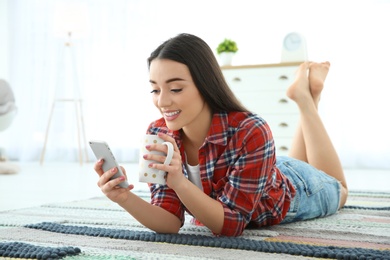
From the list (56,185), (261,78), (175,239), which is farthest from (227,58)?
(175,239)

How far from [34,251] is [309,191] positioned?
0.91 meters

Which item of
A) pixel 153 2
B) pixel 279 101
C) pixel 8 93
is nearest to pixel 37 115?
pixel 8 93

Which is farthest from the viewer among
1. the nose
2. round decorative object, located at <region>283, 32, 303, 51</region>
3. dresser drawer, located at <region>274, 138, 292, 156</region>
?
round decorative object, located at <region>283, 32, 303, 51</region>

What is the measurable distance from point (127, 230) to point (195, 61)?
0.50 m

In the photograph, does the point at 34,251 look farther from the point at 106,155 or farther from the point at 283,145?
the point at 283,145

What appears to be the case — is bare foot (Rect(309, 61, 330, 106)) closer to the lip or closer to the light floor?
the light floor

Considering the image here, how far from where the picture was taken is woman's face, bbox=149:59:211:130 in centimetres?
128

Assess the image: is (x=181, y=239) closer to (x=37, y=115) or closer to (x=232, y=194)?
(x=232, y=194)

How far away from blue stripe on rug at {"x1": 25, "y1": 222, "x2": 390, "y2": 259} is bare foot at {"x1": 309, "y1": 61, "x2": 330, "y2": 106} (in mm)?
1062

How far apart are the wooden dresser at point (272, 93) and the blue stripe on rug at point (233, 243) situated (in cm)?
293

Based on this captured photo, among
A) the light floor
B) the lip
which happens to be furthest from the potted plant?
A: the lip

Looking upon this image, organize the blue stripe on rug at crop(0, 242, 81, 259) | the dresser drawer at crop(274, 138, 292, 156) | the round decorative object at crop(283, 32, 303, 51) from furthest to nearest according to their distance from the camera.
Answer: the round decorative object at crop(283, 32, 303, 51)
the dresser drawer at crop(274, 138, 292, 156)
the blue stripe on rug at crop(0, 242, 81, 259)

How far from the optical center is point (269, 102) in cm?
433

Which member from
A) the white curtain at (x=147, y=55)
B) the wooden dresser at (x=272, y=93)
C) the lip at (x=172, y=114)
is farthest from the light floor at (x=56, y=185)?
the lip at (x=172, y=114)
